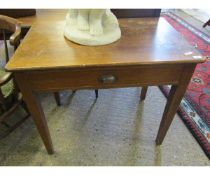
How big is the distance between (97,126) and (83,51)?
27.5 inches

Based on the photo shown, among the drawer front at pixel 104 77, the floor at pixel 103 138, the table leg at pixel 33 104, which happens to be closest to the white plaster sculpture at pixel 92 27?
the drawer front at pixel 104 77

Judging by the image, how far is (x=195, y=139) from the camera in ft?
4.06

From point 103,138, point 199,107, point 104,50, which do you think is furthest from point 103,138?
point 199,107

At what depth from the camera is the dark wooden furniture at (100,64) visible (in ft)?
2.31

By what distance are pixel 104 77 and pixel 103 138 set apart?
2.03ft

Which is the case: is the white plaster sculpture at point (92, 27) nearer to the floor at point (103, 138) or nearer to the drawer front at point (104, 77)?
the drawer front at point (104, 77)

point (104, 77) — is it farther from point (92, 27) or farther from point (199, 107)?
point (199, 107)

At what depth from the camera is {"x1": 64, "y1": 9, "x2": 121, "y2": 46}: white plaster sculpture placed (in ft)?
2.61

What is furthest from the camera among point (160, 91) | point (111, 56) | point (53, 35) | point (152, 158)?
point (160, 91)

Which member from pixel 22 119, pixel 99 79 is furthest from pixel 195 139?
pixel 22 119

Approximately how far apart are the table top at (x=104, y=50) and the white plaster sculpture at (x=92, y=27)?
27mm

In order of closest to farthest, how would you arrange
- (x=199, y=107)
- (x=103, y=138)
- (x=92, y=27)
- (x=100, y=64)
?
(x=100, y=64)
(x=92, y=27)
(x=103, y=138)
(x=199, y=107)

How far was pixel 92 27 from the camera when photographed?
0.80 metres
